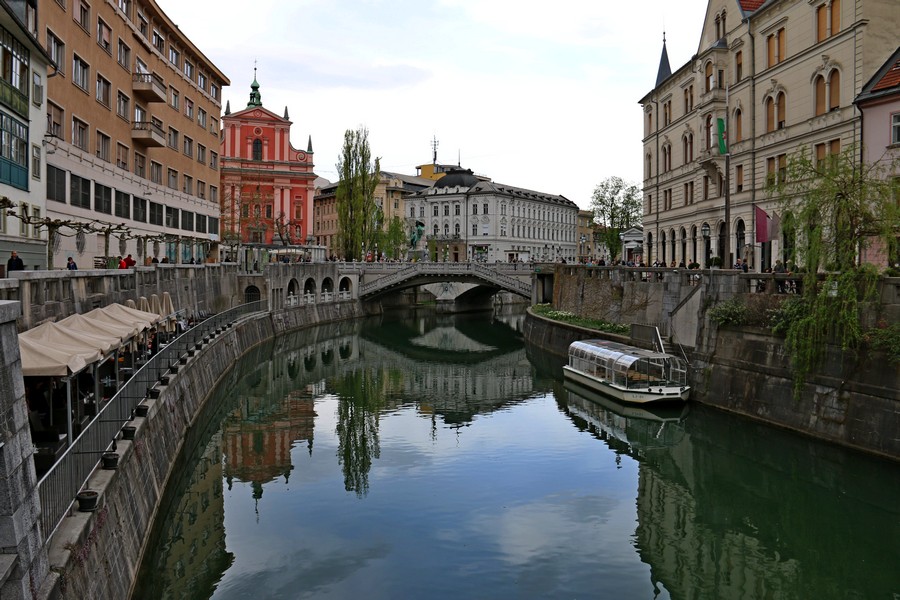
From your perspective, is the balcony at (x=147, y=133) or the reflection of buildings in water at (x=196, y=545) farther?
the balcony at (x=147, y=133)

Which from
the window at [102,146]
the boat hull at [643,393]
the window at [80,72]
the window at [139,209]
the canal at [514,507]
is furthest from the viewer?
the window at [139,209]

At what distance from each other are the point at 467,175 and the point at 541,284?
7249 cm

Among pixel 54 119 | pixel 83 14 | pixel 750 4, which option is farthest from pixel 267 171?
pixel 750 4

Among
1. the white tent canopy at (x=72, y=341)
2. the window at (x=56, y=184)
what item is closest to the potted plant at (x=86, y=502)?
the white tent canopy at (x=72, y=341)

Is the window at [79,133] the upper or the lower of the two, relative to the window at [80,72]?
lower

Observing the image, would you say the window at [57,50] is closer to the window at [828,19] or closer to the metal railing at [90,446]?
the metal railing at [90,446]

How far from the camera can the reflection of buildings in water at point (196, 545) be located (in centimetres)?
1563

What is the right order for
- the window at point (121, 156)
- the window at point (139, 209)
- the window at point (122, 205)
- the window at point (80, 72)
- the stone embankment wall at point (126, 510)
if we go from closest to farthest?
the stone embankment wall at point (126, 510)
the window at point (80, 72)
the window at point (122, 205)
the window at point (121, 156)
the window at point (139, 209)

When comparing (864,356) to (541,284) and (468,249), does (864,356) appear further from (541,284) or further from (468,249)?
(468,249)

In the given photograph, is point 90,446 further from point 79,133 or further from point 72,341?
point 79,133

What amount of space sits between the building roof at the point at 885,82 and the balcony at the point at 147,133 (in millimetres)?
38679

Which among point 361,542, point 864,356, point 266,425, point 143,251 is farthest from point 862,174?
point 143,251

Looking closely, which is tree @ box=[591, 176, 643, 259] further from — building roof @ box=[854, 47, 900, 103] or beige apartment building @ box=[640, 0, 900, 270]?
building roof @ box=[854, 47, 900, 103]

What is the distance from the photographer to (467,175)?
Answer: 13888 cm
